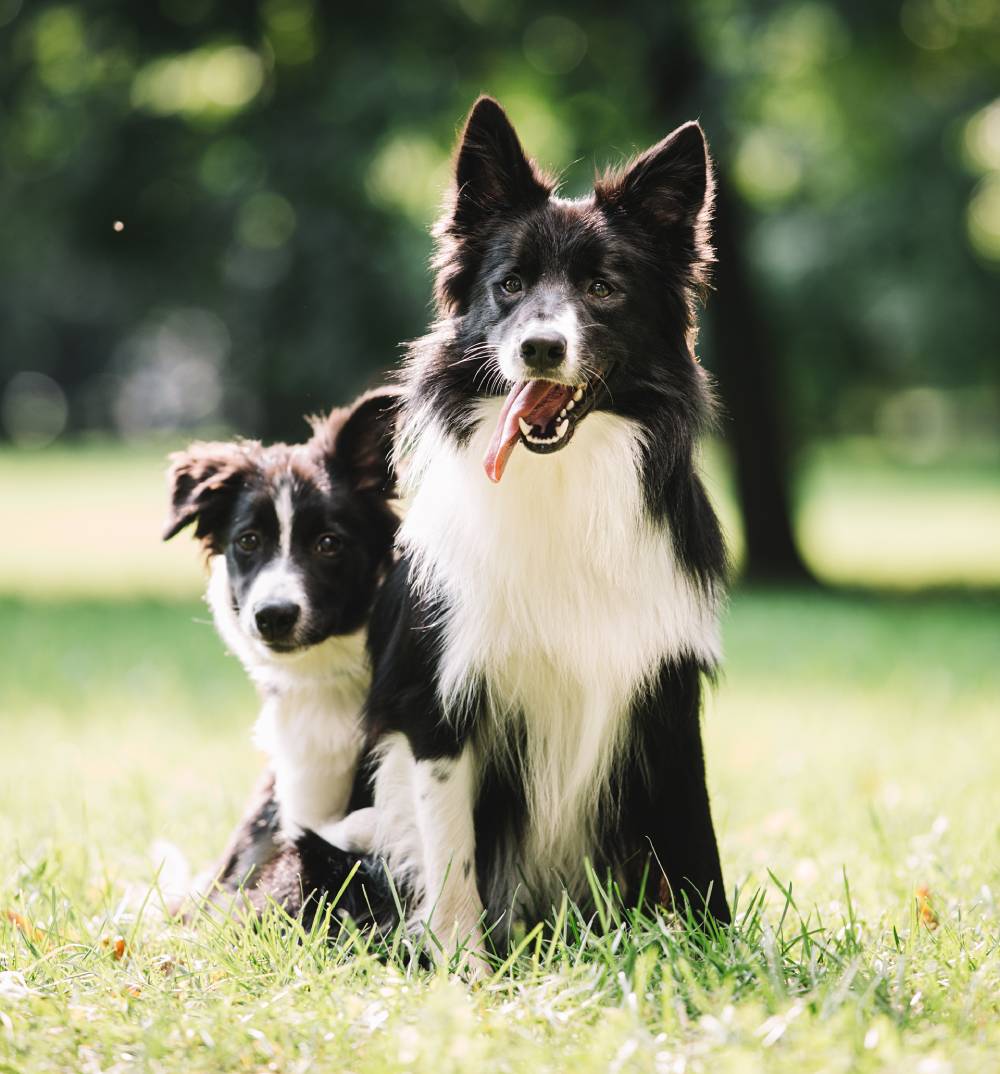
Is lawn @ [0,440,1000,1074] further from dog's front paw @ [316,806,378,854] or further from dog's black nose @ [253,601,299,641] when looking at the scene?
dog's black nose @ [253,601,299,641]

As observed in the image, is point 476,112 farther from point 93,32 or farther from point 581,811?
point 93,32

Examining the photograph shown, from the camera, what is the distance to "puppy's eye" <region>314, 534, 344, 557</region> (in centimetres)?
438

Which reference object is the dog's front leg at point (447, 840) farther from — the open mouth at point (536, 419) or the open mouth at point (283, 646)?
A: the open mouth at point (536, 419)

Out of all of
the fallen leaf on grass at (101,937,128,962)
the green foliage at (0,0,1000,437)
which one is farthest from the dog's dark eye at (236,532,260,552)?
the green foliage at (0,0,1000,437)

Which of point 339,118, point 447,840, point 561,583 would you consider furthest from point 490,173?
point 339,118

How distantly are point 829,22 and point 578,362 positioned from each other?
11.1m

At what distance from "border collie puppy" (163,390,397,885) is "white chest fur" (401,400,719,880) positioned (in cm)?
69

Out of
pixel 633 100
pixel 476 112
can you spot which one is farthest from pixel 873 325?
pixel 476 112

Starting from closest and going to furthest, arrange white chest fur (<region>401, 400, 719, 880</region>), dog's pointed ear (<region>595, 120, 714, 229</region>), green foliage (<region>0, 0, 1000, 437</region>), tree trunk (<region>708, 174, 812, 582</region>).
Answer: white chest fur (<region>401, 400, 719, 880</region>) → dog's pointed ear (<region>595, 120, 714, 229</region>) → green foliage (<region>0, 0, 1000, 437</region>) → tree trunk (<region>708, 174, 812, 582</region>)

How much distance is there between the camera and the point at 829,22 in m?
13.2

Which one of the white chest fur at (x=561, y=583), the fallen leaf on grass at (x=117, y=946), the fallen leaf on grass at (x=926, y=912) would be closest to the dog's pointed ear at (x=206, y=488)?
the white chest fur at (x=561, y=583)

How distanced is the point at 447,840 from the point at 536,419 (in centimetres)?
121

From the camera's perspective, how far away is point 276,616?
4.15 metres

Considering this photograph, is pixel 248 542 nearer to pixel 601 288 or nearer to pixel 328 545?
pixel 328 545
